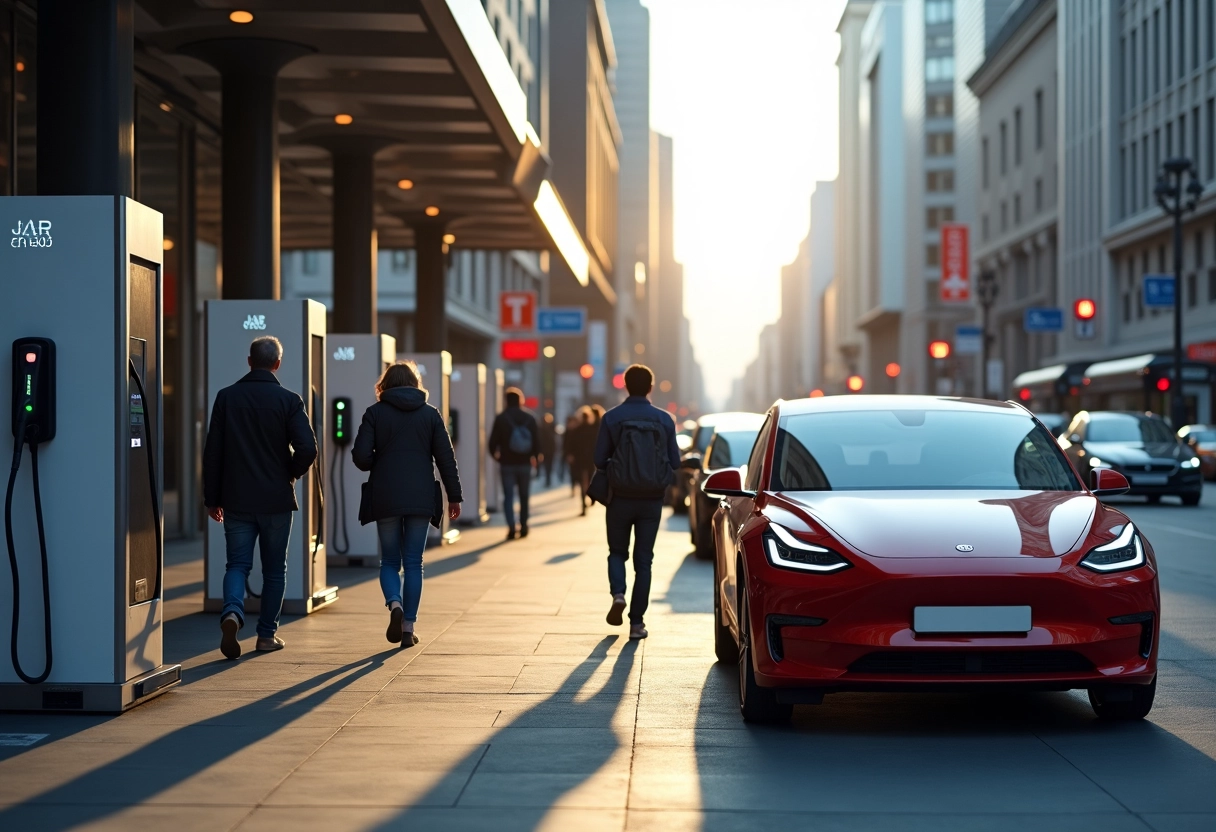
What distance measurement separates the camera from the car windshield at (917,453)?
828 cm

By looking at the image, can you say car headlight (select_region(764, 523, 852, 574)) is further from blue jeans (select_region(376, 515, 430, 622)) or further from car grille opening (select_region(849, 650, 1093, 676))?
blue jeans (select_region(376, 515, 430, 622))

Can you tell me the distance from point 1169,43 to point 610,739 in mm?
57593

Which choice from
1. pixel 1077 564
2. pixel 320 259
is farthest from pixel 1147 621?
pixel 320 259

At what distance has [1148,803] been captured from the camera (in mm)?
5973

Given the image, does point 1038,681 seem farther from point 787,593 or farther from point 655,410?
point 655,410

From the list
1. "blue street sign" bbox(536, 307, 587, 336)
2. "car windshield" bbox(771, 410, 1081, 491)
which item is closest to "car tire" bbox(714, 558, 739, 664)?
"car windshield" bbox(771, 410, 1081, 491)

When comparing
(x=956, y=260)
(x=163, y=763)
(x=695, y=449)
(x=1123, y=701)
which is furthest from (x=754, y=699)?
(x=956, y=260)

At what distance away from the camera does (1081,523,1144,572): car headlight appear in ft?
24.1

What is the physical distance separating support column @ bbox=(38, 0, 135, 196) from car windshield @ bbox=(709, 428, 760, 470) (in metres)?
10.2

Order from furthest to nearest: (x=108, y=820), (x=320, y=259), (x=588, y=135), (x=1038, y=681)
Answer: (x=588, y=135)
(x=320, y=259)
(x=1038, y=681)
(x=108, y=820)

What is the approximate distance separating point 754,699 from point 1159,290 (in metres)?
40.7

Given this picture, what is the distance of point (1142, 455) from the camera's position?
28.4 m

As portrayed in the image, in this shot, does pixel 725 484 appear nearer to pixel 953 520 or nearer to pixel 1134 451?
pixel 953 520

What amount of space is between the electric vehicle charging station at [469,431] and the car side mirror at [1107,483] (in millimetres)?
15896
